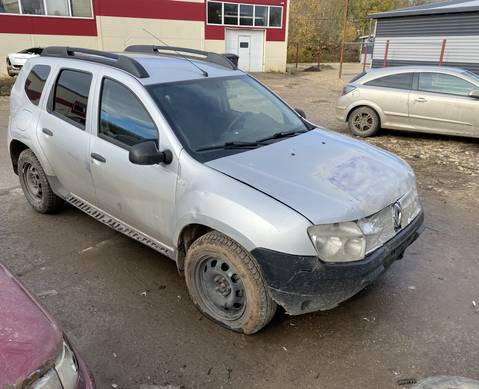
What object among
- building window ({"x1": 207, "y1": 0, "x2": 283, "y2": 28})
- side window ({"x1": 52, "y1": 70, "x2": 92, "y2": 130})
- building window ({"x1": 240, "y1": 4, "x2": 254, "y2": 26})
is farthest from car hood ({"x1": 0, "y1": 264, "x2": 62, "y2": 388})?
building window ({"x1": 240, "y1": 4, "x2": 254, "y2": 26})

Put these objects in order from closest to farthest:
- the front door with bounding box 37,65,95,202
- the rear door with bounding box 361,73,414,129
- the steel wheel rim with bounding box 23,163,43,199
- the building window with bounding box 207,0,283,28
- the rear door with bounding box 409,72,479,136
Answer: the front door with bounding box 37,65,95,202, the steel wheel rim with bounding box 23,163,43,199, the rear door with bounding box 409,72,479,136, the rear door with bounding box 361,73,414,129, the building window with bounding box 207,0,283,28

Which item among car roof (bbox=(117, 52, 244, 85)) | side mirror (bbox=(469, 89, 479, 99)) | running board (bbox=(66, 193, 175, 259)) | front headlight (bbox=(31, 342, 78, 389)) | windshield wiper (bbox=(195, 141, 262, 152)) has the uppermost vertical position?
car roof (bbox=(117, 52, 244, 85))

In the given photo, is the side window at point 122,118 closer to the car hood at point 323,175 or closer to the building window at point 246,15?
the car hood at point 323,175

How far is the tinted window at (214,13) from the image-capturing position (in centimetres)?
2467

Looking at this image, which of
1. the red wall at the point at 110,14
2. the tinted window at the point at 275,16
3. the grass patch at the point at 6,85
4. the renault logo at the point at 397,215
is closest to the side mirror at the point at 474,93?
the renault logo at the point at 397,215

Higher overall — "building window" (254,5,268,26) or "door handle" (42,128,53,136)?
"building window" (254,5,268,26)

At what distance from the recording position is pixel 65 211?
198 inches

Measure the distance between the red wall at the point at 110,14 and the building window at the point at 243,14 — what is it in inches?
15.2

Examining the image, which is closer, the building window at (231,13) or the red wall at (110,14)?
the red wall at (110,14)

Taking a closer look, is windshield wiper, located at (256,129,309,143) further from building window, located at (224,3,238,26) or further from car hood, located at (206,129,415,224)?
building window, located at (224,3,238,26)

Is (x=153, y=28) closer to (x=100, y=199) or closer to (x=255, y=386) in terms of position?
(x=100, y=199)

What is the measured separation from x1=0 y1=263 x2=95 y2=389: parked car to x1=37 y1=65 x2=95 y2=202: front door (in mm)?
2027

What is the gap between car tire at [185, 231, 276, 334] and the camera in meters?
2.74

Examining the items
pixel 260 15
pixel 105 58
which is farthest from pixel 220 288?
pixel 260 15
